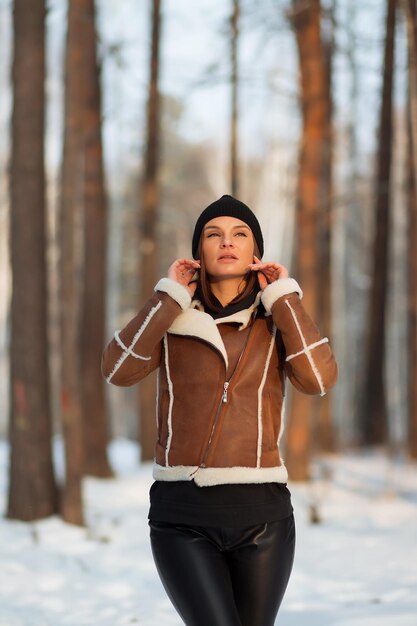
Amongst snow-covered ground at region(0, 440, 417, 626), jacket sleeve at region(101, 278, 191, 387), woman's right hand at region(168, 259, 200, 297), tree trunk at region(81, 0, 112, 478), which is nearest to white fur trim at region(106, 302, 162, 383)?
jacket sleeve at region(101, 278, 191, 387)

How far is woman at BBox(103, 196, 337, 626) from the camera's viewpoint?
10.1ft

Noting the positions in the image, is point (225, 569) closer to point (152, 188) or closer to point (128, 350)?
point (128, 350)

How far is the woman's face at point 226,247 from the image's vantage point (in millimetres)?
3359

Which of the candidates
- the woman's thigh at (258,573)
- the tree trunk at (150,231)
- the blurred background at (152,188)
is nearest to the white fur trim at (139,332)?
the woman's thigh at (258,573)

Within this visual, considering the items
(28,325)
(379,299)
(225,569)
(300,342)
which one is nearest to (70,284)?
(28,325)

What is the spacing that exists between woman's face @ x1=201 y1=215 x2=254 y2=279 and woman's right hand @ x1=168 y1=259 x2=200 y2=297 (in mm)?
58

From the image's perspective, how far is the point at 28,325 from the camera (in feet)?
31.5

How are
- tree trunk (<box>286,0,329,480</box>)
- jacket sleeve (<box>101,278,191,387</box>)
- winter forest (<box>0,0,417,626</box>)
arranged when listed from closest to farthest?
jacket sleeve (<box>101,278,191,387</box>) → winter forest (<box>0,0,417,626</box>) → tree trunk (<box>286,0,329,480</box>)

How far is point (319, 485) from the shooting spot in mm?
13172

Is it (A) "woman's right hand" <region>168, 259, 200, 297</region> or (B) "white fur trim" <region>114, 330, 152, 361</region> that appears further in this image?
(A) "woman's right hand" <region>168, 259, 200, 297</region>

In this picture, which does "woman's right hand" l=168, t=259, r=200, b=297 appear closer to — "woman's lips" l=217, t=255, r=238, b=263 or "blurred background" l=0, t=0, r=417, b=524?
"woman's lips" l=217, t=255, r=238, b=263

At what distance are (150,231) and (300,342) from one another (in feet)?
41.8

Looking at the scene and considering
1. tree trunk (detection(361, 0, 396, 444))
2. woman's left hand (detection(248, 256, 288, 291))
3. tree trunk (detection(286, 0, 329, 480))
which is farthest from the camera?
tree trunk (detection(361, 0, 396, 444))

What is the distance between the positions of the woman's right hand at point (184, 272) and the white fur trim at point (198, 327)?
136 mm
